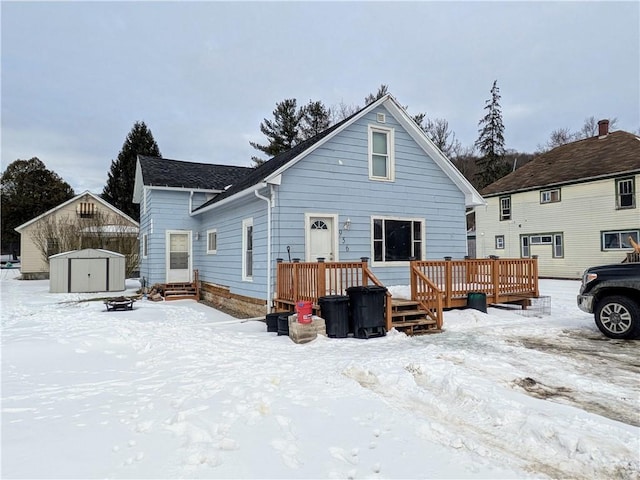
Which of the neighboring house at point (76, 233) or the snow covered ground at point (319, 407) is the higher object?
the neighboring house at point (76, 233)

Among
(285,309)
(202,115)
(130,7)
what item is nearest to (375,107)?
(285,309)

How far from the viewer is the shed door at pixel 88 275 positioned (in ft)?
54.6

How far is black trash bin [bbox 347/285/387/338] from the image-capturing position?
23.3 feet

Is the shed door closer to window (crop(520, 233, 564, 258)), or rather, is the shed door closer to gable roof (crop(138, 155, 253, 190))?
gable roof (crop(138, 155, 253, 190))

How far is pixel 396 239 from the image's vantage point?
35.9 feet

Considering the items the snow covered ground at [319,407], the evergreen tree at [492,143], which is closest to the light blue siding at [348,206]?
the snow covered ground at [319,407]

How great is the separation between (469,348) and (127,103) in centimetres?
2061

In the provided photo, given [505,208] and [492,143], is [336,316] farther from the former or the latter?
[492,143]

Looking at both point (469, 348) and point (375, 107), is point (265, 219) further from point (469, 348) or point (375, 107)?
point (469, 348)

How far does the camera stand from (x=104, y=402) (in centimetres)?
402

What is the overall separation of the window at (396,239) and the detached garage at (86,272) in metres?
12.5

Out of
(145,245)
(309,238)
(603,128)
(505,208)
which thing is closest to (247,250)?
(309,238)

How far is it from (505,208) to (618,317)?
62.3 feet

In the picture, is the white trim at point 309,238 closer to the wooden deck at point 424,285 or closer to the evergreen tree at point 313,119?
the wooden deck at point 424,285
